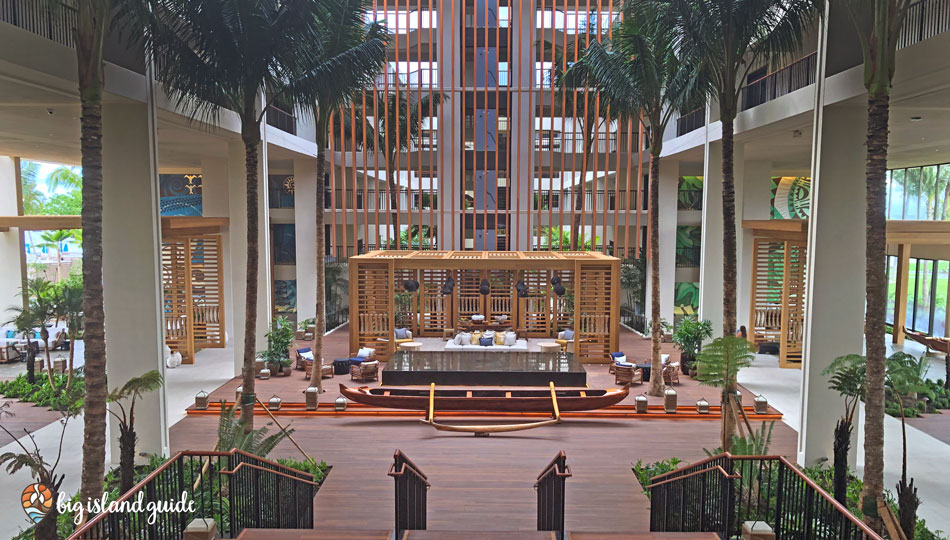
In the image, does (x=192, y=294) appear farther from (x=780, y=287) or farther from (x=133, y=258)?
(x=780, y=287)

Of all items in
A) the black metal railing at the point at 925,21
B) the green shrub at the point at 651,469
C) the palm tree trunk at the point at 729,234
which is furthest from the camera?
the palm tree trunk at the point at 729,234

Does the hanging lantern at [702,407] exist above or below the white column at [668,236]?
below

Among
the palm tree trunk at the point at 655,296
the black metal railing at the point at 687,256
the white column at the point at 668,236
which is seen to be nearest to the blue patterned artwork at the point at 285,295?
the white column at the point at 668,236

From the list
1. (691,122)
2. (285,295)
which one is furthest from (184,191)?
(691,122)

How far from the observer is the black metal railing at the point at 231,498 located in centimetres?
618

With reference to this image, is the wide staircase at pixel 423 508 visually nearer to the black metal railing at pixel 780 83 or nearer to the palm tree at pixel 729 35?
the palm tree at pixel 729 35

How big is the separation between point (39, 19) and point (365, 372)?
399 inches

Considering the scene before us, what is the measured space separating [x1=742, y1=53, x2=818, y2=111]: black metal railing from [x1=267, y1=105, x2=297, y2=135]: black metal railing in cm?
1337

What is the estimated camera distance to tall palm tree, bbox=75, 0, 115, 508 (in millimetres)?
7410

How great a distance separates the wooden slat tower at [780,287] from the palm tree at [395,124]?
42.0 ft

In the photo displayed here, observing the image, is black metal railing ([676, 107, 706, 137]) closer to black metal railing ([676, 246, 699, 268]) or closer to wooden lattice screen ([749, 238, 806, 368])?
wooden lattice screen ([749, 238, 806, 368])

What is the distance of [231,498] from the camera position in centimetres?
657

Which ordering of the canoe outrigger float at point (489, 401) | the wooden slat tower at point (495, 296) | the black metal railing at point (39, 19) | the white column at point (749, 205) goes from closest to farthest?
the black metal railing at point (39, 19) → the canoe outrigger float at point (489, 401) → the wooden slat tower at point (495, 296) → the white column at point (749, 205)

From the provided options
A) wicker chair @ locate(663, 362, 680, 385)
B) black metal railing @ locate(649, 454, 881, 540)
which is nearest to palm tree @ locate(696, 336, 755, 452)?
black metal railing @ locate(649, 454, 881, 540)
